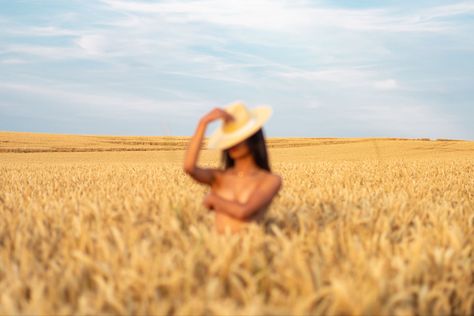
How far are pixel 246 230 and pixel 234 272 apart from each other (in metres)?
0.77

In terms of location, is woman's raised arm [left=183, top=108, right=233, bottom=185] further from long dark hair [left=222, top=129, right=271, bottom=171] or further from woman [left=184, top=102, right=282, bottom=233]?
long dark hair [left=222, top=129, right=271, bottom=171]

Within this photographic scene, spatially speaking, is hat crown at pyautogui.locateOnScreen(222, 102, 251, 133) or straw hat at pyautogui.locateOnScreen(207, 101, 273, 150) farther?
hat crown at pyautogui.locateOnScreen(222, 102, 251, 133)

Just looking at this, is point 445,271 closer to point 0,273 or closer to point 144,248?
point 144,248

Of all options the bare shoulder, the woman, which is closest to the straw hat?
the woman

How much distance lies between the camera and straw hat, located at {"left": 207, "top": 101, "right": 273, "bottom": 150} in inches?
128

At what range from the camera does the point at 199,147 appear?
11.1 ft

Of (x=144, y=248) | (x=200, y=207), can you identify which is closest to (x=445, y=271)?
(x=144, y=248)

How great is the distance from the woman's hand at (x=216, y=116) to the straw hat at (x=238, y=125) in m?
0.03

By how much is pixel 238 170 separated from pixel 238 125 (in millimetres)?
288

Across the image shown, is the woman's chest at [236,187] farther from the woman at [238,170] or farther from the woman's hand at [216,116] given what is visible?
the woman's hand at [216,116]

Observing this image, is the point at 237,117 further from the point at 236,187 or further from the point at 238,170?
the point at 236,187

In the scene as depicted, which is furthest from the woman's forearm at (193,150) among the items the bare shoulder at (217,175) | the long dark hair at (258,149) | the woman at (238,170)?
the long dark hair at (258,149)

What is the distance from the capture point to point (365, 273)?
2.56m

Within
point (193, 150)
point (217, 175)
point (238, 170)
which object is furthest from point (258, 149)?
point (193, 150)
